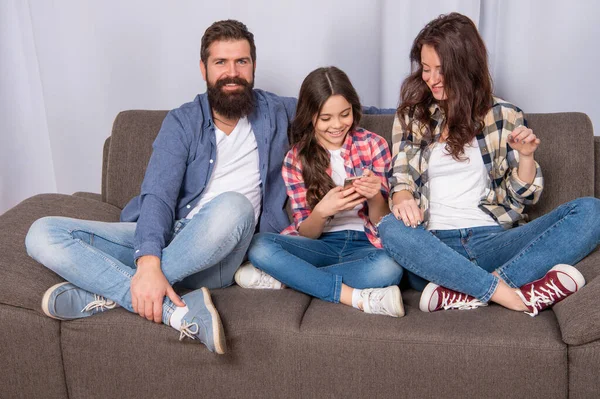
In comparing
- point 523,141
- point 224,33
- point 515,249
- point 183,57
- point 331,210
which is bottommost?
point 515,249

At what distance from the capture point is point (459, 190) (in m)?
2.23

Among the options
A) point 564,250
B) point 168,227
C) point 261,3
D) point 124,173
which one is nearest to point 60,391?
point 168,227

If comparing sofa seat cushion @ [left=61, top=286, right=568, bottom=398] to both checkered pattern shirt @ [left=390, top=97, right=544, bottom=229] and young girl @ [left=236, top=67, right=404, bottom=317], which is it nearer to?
young girl @ [left=236, top=67, right=404, bottom=317]

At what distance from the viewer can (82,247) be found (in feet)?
6.59

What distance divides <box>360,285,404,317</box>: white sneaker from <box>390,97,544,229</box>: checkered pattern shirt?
345mm

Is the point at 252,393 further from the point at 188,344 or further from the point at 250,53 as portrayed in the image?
the point at 250,53

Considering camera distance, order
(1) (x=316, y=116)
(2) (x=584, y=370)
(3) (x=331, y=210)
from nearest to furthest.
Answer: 1. (2) (x=584, y=370)
2. (3) (x=331, y=210)
3. (1) (x=316, y=116)

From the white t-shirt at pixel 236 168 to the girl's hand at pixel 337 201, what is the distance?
1.00ft

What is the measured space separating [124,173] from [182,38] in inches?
30.0

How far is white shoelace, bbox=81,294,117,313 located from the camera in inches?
78.4

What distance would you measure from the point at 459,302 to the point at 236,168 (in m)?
0.86

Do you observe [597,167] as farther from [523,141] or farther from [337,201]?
[337,201]

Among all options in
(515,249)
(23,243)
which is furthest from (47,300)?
(515,249)

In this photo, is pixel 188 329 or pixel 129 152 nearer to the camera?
pixel 188 329
